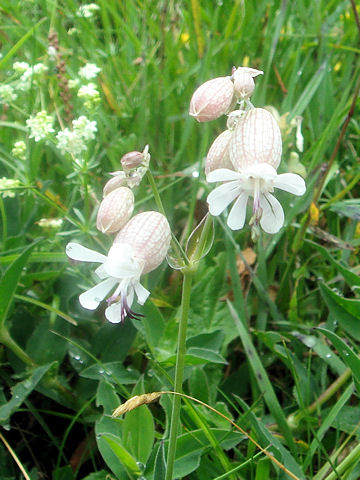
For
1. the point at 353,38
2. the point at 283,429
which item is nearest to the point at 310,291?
the point at 283,429

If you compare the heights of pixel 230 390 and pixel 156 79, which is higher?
pixel 156 79

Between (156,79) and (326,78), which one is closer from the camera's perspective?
(326,78)

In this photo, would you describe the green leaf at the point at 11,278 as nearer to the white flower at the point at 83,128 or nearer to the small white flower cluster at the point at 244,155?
the white flower at the point at 83,128

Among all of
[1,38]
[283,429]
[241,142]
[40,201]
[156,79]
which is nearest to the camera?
[241,142]

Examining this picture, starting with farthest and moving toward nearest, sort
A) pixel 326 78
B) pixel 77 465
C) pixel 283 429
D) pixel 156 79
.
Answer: pixel 156 79, pixel 326 78, pixel 77 465, pixel 283 429

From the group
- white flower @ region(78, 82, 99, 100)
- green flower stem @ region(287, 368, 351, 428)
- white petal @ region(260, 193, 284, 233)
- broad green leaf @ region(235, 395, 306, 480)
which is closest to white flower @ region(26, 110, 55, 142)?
white flower @ region(78, 82, 99, 100)

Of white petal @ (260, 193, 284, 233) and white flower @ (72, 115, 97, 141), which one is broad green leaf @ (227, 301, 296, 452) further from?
white flower @ (72, 115, 97, 141)

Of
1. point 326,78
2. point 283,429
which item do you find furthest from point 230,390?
point 326,78

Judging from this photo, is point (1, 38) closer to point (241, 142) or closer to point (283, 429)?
point (241, 142)

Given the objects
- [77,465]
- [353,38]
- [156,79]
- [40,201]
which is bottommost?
[77,465]
